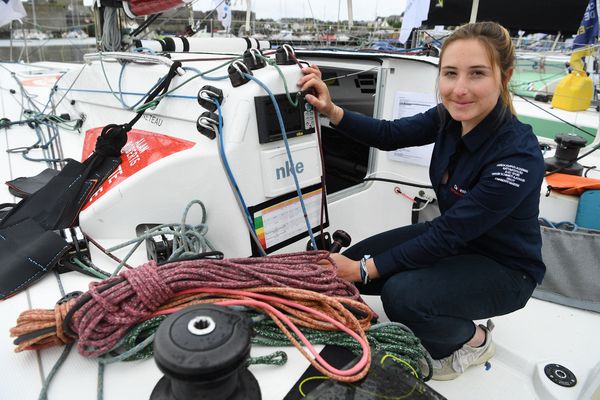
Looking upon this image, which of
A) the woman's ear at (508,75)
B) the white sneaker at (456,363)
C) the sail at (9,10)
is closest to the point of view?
the woman's ear at (508,75)

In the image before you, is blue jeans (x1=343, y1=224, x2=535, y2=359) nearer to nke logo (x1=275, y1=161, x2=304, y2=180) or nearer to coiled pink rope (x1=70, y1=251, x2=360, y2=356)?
coiled pink rope (x1=70, y1=251, x2=360, y2=356)

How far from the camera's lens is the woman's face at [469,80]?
1259mm

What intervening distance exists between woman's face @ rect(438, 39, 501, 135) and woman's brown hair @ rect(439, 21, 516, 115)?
0.6 inches

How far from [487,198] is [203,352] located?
3.12 feet

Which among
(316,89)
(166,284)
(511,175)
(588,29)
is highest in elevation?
(588,29)

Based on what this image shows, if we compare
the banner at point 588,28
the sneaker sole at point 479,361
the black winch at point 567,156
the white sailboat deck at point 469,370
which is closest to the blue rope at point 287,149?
the white sailboat deck at point 469,370

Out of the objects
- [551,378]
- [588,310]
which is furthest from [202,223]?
[588,310]

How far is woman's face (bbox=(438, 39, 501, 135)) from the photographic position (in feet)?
4.13

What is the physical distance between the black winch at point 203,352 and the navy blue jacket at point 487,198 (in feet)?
2.60

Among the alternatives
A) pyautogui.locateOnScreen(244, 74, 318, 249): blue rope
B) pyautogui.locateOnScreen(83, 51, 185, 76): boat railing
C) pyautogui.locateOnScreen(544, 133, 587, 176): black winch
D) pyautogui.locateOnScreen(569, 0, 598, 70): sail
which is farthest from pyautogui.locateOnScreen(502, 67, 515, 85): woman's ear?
pyautogui.locateOnScreen(569, 0, 598, 70): sail

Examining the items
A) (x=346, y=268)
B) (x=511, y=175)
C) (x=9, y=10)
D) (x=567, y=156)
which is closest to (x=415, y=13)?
(x=567, y=156)

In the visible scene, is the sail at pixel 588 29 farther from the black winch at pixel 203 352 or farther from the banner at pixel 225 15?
the black winch at pixel 203 352

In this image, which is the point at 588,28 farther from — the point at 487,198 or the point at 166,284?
the point at 166,284

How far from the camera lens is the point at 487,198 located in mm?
1229
